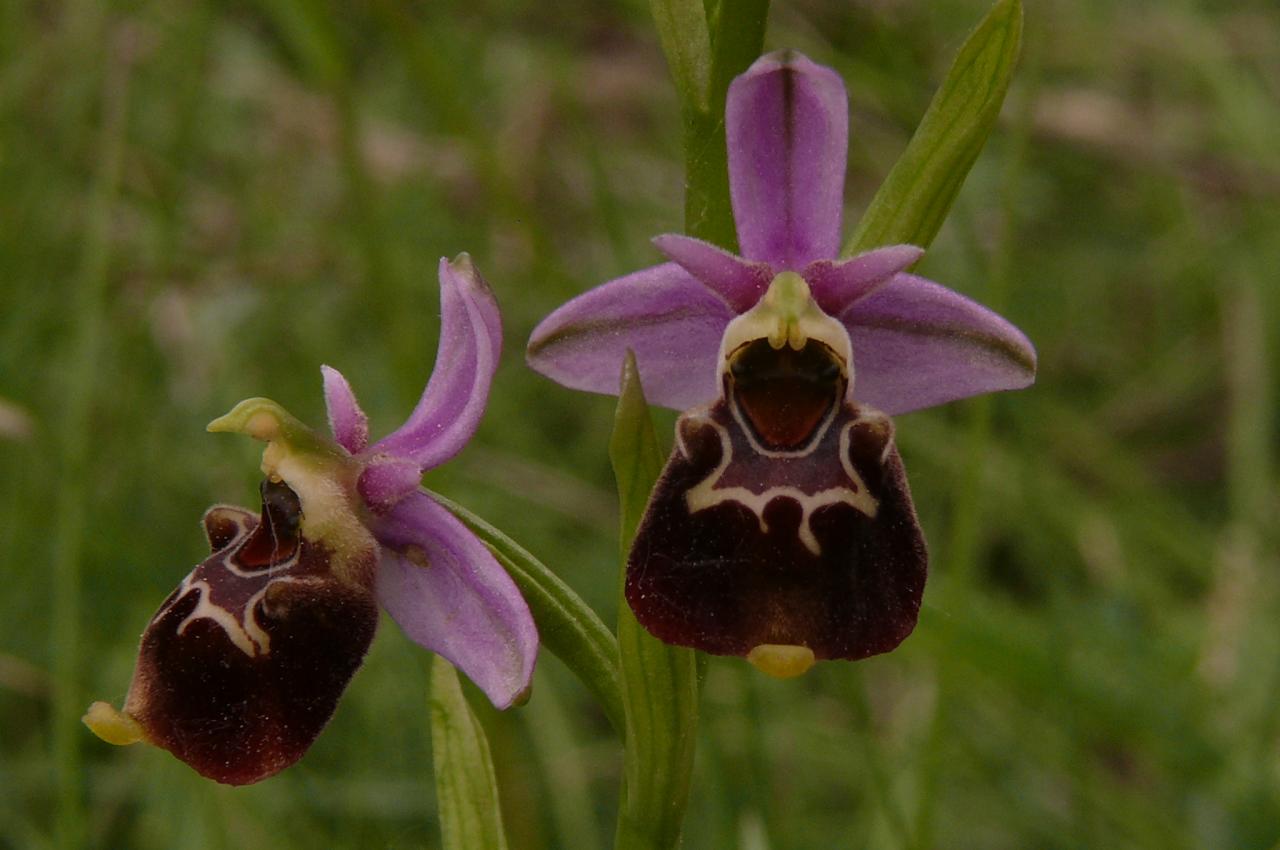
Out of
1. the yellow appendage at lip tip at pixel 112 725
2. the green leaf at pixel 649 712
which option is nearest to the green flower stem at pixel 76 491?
the yellow appendage at lip tip at pixel 112 725

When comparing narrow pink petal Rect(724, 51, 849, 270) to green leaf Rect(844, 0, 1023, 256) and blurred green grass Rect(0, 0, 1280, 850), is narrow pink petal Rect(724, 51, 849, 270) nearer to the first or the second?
green leaf Rect(844, 0, 1023, 256)

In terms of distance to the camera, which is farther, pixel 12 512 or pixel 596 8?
pixel 596 8

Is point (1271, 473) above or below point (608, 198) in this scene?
below

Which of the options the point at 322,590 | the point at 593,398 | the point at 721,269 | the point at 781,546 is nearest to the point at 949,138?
the point at 721,269

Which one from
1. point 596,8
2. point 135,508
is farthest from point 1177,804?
Result: point 596,8

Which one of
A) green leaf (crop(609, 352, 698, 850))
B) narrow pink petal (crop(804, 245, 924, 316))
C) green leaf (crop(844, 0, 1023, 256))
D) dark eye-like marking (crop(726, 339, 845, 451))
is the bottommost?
green leaf (crop(609, 352, 698, 850))

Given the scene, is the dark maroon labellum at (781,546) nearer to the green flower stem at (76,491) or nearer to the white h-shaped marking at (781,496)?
the white h-shaped marking at (781,496)

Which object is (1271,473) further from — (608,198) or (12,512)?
(12,512)

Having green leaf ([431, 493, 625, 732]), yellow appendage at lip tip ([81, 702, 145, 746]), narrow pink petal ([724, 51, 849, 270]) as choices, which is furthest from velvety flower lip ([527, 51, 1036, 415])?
yellow appendage at lip tip ([81, 702, 145, 746])
